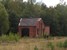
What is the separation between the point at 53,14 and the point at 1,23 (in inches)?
656

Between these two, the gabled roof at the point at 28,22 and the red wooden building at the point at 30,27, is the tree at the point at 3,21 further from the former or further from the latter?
the gabled roof at the point at 28,22

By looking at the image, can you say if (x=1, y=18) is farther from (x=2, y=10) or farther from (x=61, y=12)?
(x=61, y=12)

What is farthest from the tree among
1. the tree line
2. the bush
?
the bush

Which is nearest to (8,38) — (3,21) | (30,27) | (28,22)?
(3,21)

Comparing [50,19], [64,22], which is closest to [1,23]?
[50,19]

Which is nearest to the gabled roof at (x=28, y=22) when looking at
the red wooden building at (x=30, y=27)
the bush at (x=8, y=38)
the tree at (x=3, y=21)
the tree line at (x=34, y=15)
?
the red wooden building at (x=30, y=27)

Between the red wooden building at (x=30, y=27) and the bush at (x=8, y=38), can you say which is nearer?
the bush at (x=8, y=38)

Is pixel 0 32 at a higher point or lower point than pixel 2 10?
lower

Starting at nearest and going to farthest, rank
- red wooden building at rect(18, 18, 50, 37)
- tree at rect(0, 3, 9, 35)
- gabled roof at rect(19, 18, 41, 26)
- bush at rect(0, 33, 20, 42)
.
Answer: bush at rect(0, 33, 20, 42) < tree at rect(0, 3, 9, 35) < red wooden building at rect(18, 18, 50, 37) < gabled roof at rect(19, 18, 41, 26)

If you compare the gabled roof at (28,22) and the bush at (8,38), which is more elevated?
the gabled roof at (28,22)

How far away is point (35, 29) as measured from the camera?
186 ft

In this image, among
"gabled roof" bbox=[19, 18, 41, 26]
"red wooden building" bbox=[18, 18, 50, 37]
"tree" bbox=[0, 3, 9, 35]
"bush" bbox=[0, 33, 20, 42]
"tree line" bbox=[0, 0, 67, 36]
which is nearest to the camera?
"bush" bbox=[0, 33, 20, 42]

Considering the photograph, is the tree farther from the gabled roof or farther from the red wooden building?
the gabled roof

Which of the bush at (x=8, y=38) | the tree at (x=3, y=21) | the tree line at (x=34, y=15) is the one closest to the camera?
the bush at (x=8, y=38)
